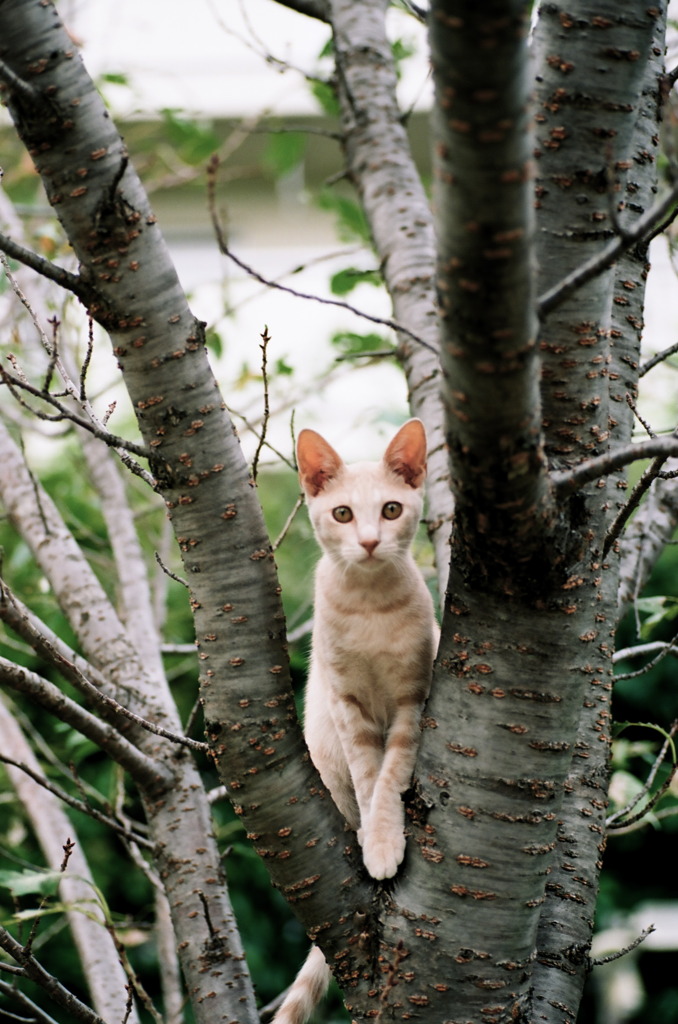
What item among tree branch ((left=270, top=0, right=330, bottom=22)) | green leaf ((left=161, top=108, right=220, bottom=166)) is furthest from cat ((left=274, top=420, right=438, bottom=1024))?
green leaf ((left=161, top=108, right=220, bottom=166))

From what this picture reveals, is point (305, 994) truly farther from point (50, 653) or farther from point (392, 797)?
point (50, 653)

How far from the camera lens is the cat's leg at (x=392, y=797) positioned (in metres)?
1.45

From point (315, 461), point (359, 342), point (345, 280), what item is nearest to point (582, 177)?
point (315, 461)

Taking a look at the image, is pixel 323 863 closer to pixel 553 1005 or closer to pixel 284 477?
pixel 553 1005

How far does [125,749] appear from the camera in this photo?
1673mm

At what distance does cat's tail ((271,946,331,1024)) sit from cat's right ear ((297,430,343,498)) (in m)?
1.04

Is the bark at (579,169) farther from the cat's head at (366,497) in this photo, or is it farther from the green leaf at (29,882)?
the green leaf at (29,882)

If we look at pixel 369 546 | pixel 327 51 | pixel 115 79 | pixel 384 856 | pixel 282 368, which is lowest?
pixel 384 856

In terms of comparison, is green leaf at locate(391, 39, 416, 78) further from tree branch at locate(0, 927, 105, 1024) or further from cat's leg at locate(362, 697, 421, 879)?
tree branch at locate(0, 927, 105, 1024)

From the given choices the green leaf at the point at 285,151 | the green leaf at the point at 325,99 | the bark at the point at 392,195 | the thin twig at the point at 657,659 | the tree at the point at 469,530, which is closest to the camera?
the tree at the point at 469,530

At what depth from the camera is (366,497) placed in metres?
2.11

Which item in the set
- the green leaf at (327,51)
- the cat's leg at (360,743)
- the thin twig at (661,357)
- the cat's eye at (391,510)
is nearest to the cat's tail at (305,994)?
the cat's leg at (360,743)

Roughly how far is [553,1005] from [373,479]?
3.80 feet

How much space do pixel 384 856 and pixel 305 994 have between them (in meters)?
0.62
